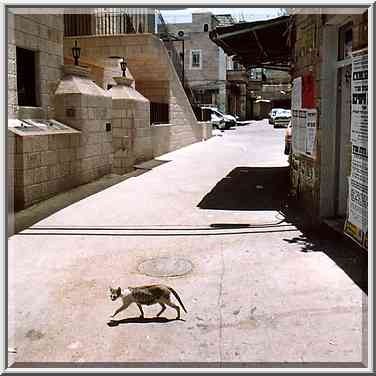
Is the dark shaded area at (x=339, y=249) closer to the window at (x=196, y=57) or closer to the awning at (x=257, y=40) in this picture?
the awning at (x=257, y=40)

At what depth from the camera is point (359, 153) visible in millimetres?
5758

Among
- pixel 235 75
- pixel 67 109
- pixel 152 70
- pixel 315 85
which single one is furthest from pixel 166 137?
pixel 235 75

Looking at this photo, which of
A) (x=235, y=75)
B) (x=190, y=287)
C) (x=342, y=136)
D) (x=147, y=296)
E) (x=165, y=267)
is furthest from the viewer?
(x=235, y=75)

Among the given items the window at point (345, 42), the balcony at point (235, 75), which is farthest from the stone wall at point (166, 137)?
the balcony at point (235, 75)

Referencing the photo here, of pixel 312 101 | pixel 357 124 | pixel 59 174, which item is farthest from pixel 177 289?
pixel 59 174

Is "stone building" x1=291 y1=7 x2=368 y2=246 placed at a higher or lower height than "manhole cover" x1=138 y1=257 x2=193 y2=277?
higher

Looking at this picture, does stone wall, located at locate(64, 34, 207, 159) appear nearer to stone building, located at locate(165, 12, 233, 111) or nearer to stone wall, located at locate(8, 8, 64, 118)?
stone wall, located at locate(8, 8, 64, 118)

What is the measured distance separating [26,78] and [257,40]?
6.03 metres

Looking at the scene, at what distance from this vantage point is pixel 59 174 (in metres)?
9.94

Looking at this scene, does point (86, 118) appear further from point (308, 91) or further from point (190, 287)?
point (190, 287)

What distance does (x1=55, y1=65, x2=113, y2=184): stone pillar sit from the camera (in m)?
10.9

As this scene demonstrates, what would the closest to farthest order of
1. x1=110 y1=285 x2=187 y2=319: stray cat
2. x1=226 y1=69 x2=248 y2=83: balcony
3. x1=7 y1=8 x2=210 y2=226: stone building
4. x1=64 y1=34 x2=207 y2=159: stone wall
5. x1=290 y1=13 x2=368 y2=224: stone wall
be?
x1=110 y1=285 x2=187 y2=319: stray cat < x1=290 y1=13 x2=368 y2=224: stone wall < x1=7 y1=8 x2=210 y2=226: stone building < x1=64 y1=34 x2=207 y2=159: stone wall < x1=226 y1=69 x2=248 y2=83: balcony

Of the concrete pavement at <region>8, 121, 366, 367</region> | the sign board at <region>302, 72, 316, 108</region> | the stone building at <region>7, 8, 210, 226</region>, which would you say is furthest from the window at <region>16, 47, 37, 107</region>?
the sign board at <region>302, 72, 316, 108</region>

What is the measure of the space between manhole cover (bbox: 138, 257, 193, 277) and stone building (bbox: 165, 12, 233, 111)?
39.4 m
